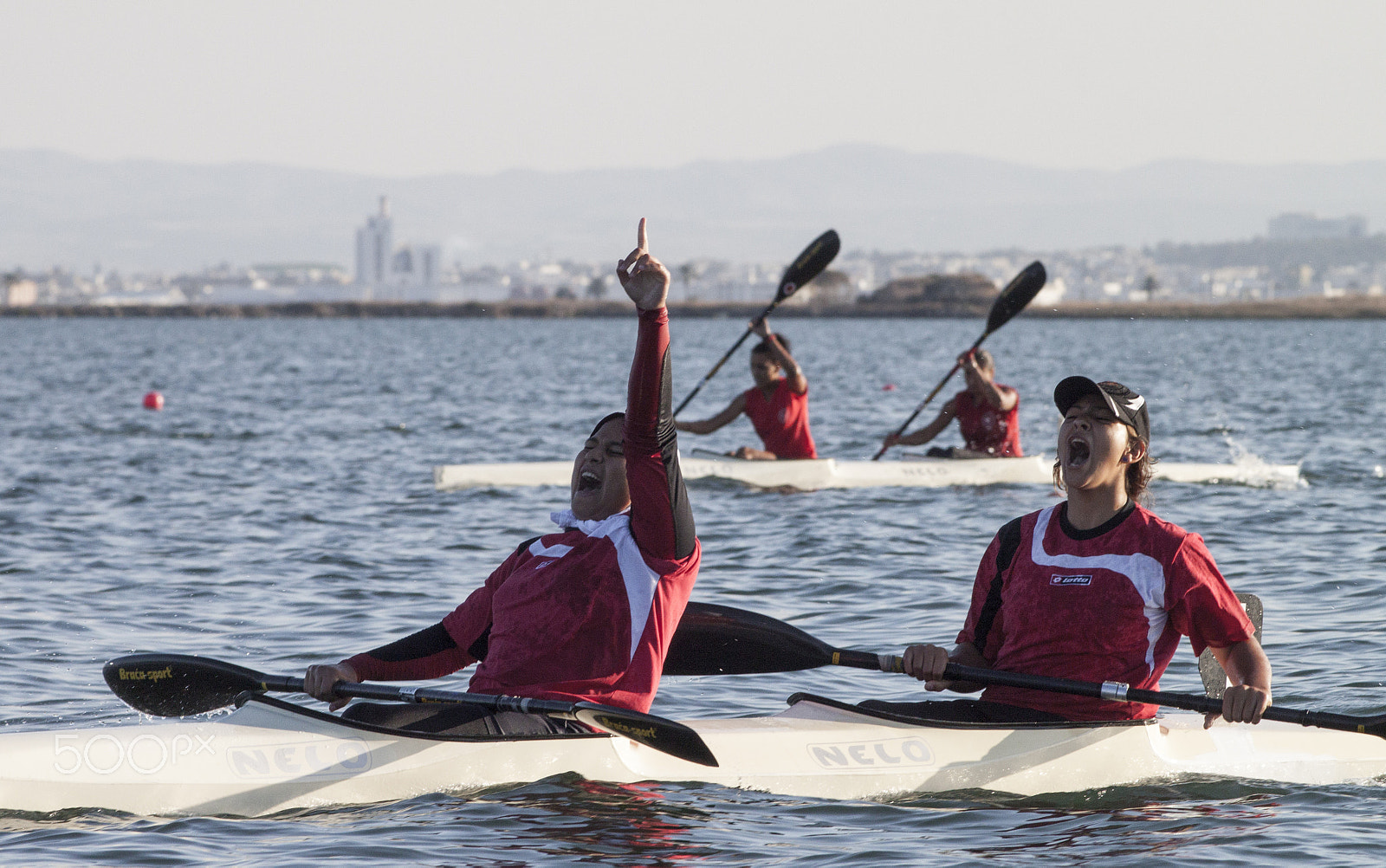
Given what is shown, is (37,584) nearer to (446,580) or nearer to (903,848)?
(446,580)

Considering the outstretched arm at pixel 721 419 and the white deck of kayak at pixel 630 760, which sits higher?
→ the outstretched arm at pixel 721 419

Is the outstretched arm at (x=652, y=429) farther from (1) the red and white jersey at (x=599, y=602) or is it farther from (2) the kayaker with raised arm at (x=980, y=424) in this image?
(2) the kayaker with raised arm at (x=980, y=424)

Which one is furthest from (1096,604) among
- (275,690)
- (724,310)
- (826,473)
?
(724,310)

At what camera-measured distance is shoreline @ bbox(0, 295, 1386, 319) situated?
140m

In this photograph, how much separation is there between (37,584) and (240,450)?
1069 cm

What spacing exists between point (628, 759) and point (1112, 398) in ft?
7.15

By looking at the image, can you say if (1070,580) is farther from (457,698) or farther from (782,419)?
(782,419)

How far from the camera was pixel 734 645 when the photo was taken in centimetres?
664

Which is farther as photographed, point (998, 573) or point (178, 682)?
point (178, 682)

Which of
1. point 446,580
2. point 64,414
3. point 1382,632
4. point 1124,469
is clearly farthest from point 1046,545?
point 64,414

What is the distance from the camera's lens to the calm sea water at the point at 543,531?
562 centimetres

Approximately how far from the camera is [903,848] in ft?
18.5

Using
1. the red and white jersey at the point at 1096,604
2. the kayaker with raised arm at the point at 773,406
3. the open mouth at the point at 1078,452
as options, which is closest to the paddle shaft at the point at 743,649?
the red and white jersey at the point at 1096,604

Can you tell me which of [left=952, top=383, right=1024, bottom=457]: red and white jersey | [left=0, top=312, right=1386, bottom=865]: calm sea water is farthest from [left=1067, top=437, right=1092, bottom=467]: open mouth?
[left=952, top=383, right=1024, bottom=457]: red and white jersey
